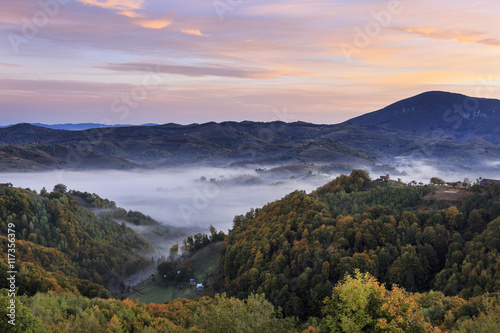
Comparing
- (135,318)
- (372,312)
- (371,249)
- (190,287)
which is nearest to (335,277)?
(371,249)

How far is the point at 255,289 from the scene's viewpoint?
114188 millimetres

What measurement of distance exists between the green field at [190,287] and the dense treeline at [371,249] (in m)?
15.3

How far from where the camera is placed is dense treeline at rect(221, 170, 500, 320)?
95.2 metres

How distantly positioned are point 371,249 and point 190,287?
7191 centimetres

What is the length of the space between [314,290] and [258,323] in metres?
53.7

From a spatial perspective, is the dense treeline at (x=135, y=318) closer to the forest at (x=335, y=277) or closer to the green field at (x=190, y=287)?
the forest at (x=335, y=277)

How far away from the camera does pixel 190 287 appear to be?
15012 cm

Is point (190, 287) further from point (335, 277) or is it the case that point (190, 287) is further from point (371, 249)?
point (371, 249)

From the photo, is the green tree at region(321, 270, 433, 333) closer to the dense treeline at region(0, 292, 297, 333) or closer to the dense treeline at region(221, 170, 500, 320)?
the dense treeline at region(0, 292, 297, 333)

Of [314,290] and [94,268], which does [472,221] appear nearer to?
[314,290]

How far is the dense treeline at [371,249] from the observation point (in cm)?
9519

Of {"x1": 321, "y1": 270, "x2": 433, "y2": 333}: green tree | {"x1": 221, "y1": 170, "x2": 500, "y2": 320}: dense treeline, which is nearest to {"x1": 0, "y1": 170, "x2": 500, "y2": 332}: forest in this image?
{"x1": 321, "y1": 270, "x2": 433, "y2": 333}: green tree

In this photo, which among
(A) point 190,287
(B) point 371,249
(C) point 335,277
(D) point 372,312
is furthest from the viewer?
(A) point 190,287

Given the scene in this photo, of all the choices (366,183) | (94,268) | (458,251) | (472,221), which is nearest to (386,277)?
(458,251)
